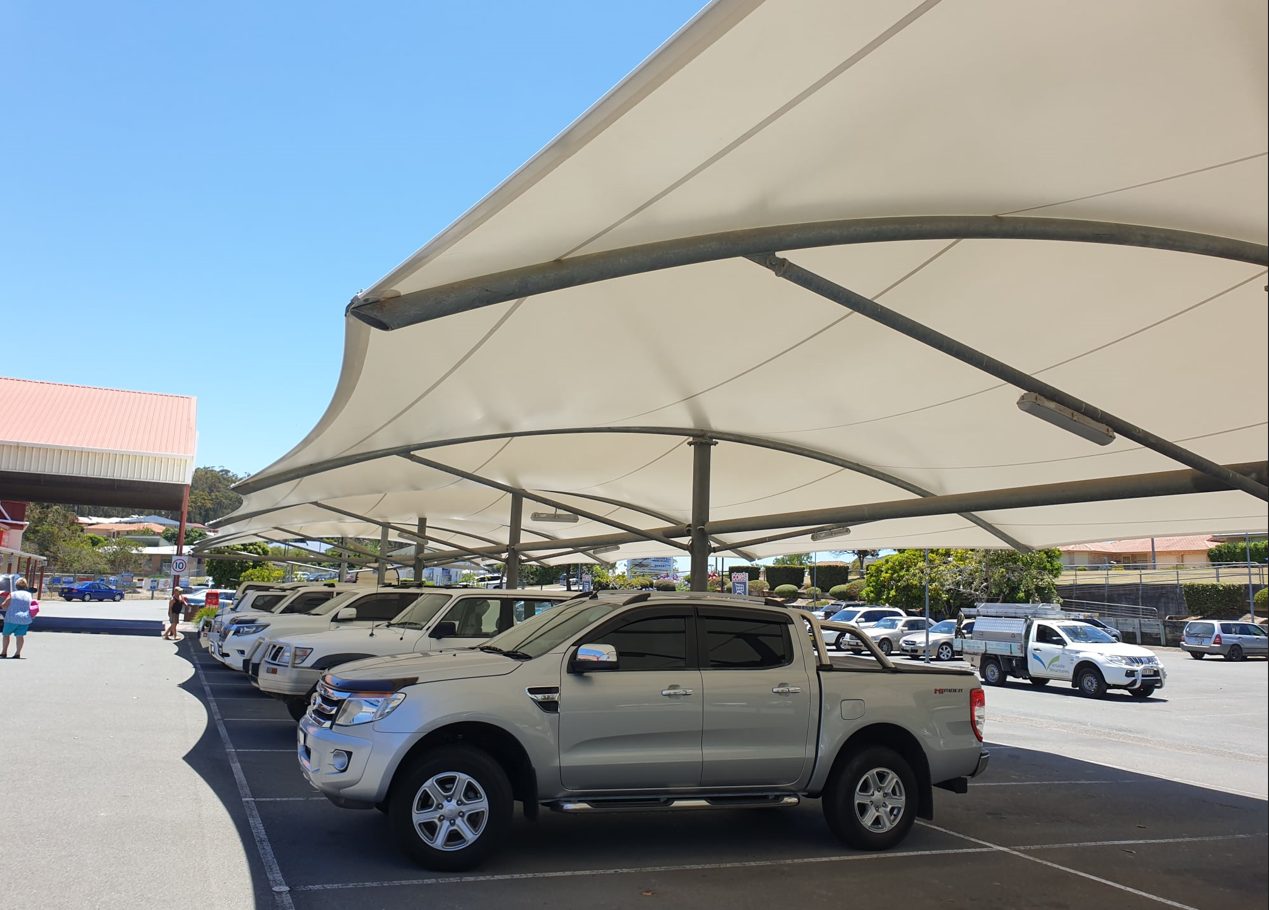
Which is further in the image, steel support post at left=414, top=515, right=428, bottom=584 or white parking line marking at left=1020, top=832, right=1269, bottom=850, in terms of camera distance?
steel support post at left=414, top=515, right=428, bottom=584

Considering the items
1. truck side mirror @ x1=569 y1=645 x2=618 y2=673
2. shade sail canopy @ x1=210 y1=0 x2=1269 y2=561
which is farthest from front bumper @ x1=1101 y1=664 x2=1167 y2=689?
truck side mirror @ x1=569 y1=645 x2=618 y2=673

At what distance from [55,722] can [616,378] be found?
836cm

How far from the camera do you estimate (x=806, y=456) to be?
542 inches

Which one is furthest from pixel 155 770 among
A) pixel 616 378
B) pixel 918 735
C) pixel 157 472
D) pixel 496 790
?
pixel 157 472

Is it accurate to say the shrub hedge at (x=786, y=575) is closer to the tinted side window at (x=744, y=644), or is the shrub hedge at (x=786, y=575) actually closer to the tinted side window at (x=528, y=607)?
the tinted side window at (x=528, y=607)

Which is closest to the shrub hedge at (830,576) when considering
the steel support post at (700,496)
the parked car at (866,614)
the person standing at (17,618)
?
the parked car at (866,614)

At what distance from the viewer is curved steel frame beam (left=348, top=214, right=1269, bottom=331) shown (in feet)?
21.0

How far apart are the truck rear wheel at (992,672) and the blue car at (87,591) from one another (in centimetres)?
5700

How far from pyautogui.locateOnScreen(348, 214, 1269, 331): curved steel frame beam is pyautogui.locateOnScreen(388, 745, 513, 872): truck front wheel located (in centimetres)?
305

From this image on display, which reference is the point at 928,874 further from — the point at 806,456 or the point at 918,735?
the point at 806,456

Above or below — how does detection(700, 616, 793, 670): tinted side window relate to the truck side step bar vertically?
above

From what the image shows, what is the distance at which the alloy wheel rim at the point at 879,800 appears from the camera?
836 centimetres

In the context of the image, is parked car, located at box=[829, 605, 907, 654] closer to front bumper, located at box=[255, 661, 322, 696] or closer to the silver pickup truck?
front bumper, located at box=[255, 661, 322, 696]

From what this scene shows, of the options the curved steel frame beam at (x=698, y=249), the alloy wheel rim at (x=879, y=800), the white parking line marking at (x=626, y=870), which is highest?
the curved steel frame beam at (x=698, y=249)
